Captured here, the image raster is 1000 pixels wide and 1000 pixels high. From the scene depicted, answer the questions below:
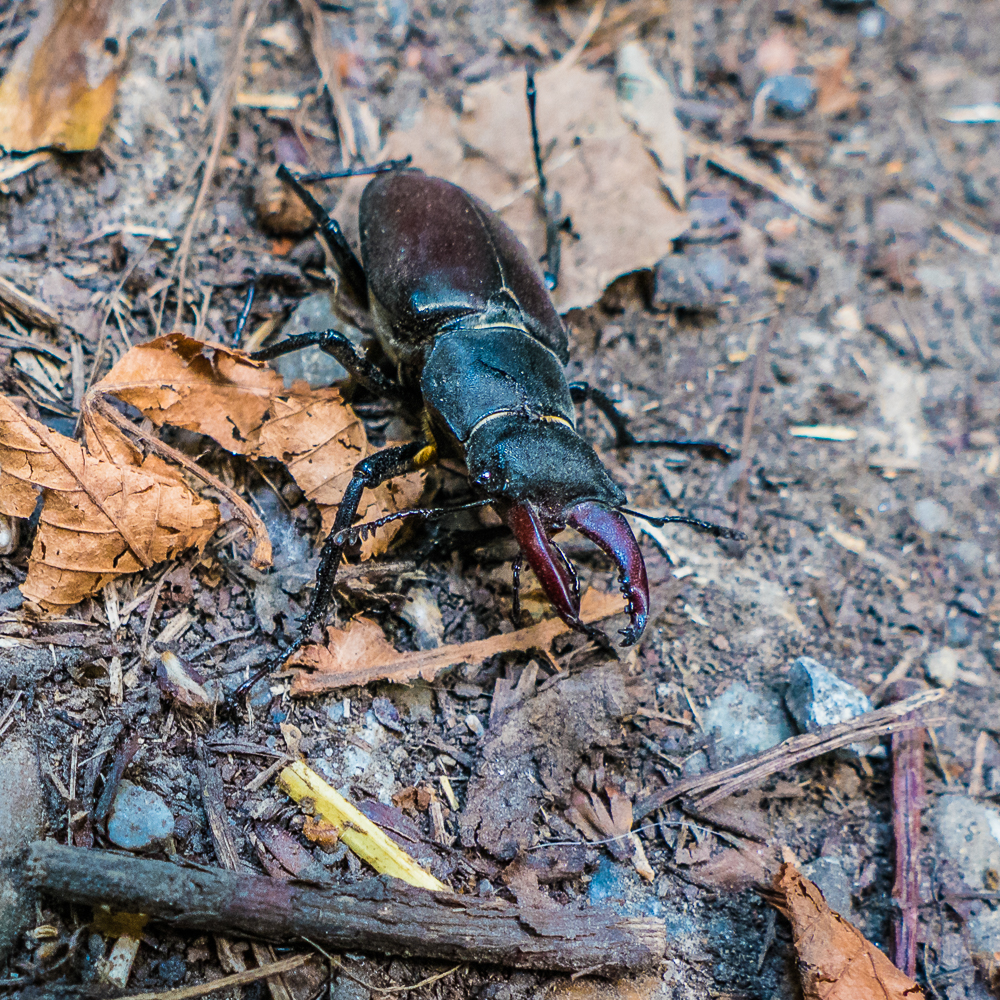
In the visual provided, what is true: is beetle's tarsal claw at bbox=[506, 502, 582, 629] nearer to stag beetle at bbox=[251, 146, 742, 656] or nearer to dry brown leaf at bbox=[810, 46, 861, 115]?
stag beetle at bbox=[251, 146, 742, 656]

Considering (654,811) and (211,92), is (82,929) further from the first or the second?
(211,92)

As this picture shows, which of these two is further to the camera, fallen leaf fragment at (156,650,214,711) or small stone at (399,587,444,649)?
small stone at (399,587,444,649)

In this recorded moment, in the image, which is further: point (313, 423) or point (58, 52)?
point (58, 52)

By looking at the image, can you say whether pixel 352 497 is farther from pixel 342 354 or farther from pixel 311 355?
pixel 311 355

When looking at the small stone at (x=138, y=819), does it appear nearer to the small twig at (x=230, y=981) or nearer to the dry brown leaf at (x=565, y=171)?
the small twig at (x=230, y=981)

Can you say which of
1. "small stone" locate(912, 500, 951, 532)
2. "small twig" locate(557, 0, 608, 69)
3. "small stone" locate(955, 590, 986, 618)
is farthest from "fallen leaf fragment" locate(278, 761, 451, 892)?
"small twig" locate(557, 0, 608, 69)

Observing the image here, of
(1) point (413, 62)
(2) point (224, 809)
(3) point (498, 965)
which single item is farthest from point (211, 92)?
(3) point (498, 965)
